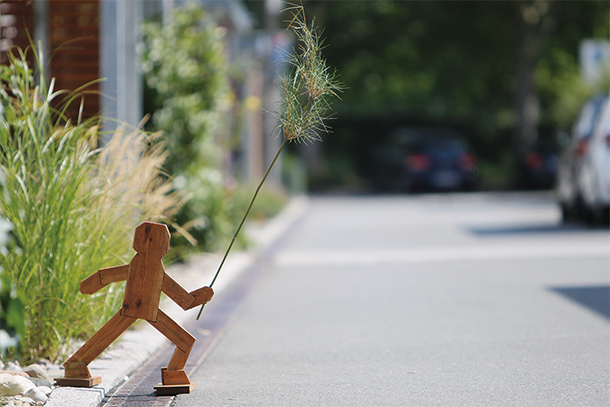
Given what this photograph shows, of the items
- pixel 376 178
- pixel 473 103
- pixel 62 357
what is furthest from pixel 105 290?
pixel 473 103

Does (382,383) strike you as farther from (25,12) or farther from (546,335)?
(25,12)

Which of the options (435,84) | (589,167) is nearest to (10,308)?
(589,167)

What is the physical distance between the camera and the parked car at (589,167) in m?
12.8

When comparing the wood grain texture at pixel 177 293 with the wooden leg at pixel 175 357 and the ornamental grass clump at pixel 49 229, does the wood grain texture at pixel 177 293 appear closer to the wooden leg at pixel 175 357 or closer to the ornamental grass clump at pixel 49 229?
the wooden leg at pixel 175 357

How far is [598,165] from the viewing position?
12852mm

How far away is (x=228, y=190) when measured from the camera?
12.8 m

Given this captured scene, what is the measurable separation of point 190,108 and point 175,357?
6060 mm

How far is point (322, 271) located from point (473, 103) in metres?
33.9

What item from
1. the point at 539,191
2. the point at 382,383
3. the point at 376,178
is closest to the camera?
the point at 382,383

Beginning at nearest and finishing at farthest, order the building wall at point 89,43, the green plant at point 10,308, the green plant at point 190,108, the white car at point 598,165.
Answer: the green plant at point 10,308 → the building wall at point 89,43 → the green plant at point 190,108 → the white car at point 598,165

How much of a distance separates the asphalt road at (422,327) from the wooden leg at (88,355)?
459 mm

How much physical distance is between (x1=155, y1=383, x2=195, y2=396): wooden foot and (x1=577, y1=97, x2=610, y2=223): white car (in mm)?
9251

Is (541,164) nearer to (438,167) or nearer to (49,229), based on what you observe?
(438,167)

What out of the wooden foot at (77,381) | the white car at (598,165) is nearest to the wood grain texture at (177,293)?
the wooden foot at (77,381)
